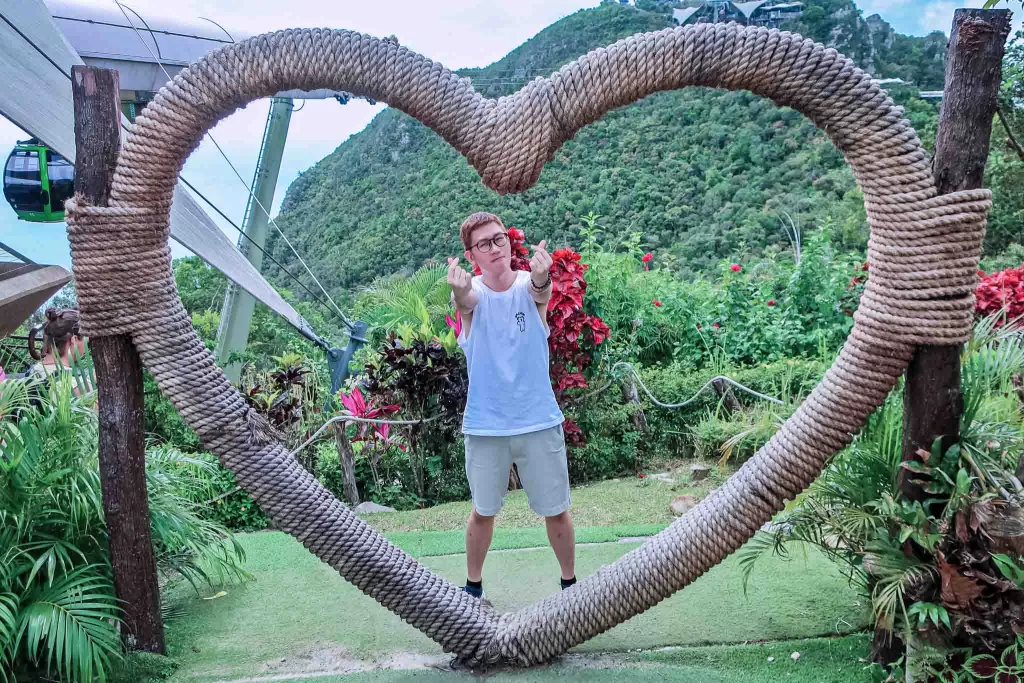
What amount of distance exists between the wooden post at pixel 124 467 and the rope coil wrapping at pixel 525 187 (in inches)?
5.9

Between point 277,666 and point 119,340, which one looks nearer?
point 119,340

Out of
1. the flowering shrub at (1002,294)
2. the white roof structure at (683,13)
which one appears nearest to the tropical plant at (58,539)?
the flowering shrub at (1002,294)

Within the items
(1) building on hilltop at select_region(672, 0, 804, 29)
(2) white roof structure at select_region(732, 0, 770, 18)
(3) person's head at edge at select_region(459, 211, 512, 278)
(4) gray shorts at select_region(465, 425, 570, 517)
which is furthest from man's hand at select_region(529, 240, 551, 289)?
(2) white roof structure at select_region(732, 0, 770, 18)

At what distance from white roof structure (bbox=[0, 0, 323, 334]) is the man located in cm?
154

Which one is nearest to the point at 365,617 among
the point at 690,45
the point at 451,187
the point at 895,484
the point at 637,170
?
the point at 895,484

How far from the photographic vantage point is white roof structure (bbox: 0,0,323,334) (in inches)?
177

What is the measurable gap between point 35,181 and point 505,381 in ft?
15.2

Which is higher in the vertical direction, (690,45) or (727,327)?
(690,45)

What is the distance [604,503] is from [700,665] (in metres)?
2.24

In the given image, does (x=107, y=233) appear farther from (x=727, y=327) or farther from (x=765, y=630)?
(x=727, y=327)

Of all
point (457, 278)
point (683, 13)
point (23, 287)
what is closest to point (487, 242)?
point (457, 278)

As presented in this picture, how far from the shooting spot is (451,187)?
7.11m

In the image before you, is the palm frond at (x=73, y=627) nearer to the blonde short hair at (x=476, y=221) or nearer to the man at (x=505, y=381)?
the man at (x=505, y=381)

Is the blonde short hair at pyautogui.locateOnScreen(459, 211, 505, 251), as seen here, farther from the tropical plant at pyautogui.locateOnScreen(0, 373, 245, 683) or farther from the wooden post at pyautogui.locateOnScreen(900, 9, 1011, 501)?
the tropical plant at pyautogui.locateOnScreen(0, 373, 245, 683)
